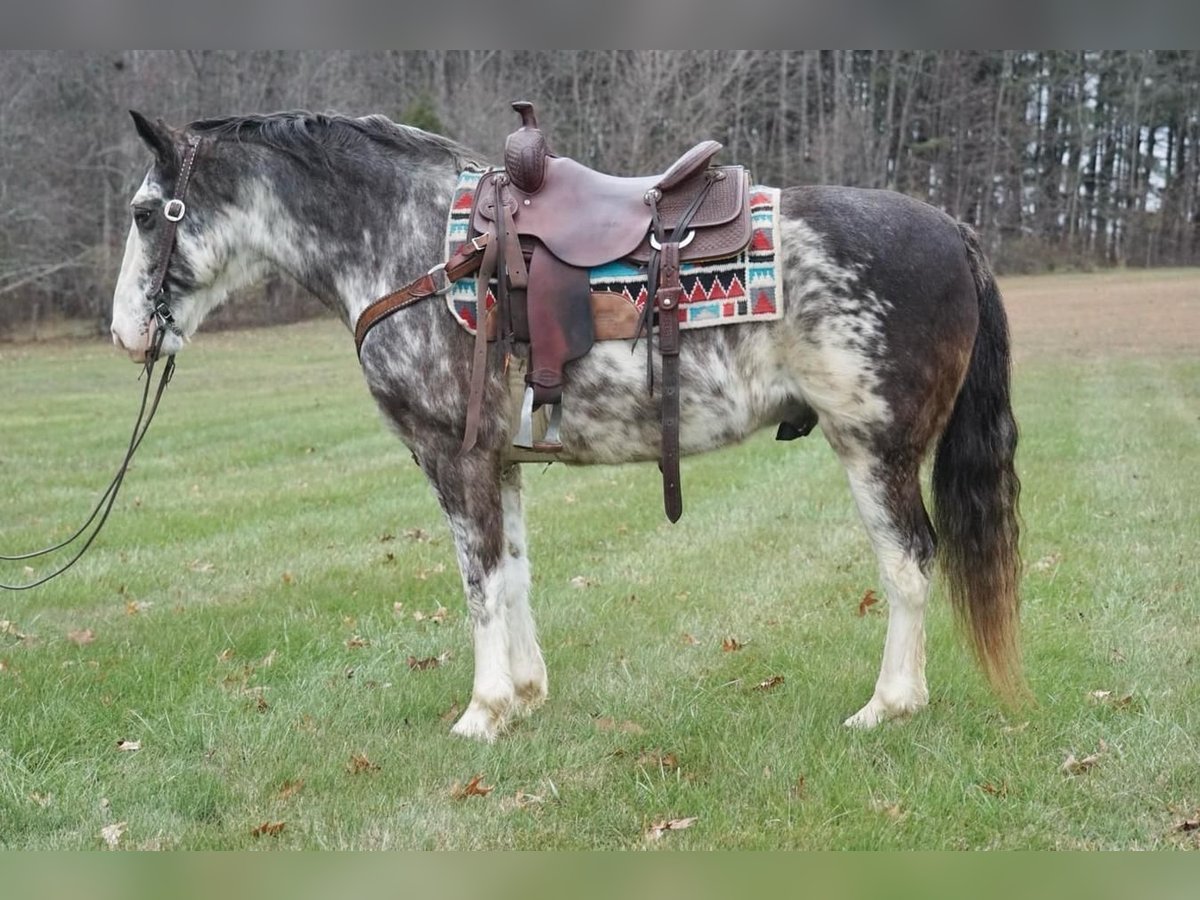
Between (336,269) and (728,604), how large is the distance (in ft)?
9.67

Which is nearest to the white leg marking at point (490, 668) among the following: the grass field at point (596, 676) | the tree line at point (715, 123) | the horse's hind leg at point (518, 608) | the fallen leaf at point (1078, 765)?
the grass field at point (596, 676)

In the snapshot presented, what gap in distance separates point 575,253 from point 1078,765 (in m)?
2.67

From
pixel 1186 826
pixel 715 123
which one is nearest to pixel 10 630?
pixel 1186 826

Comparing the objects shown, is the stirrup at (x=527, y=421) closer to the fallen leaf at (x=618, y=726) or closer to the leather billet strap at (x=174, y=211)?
the fallen leaf at (x=618, y=726)

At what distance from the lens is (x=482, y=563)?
4.28 meters

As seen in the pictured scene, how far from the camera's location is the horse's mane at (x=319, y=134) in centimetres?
440

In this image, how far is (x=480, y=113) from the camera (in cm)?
2403

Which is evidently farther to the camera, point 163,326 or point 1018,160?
point 1018,160

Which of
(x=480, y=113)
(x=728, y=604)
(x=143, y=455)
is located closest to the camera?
(x=728, y=604)

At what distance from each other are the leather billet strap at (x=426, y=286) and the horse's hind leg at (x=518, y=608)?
33.9 inches

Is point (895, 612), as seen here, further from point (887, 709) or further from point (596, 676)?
point (596, 676)

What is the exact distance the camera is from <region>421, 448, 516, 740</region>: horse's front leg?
4.22 metres

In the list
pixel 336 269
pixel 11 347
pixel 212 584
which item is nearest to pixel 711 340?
pixel 336 269

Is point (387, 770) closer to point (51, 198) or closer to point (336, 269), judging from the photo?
point (336, 269)
